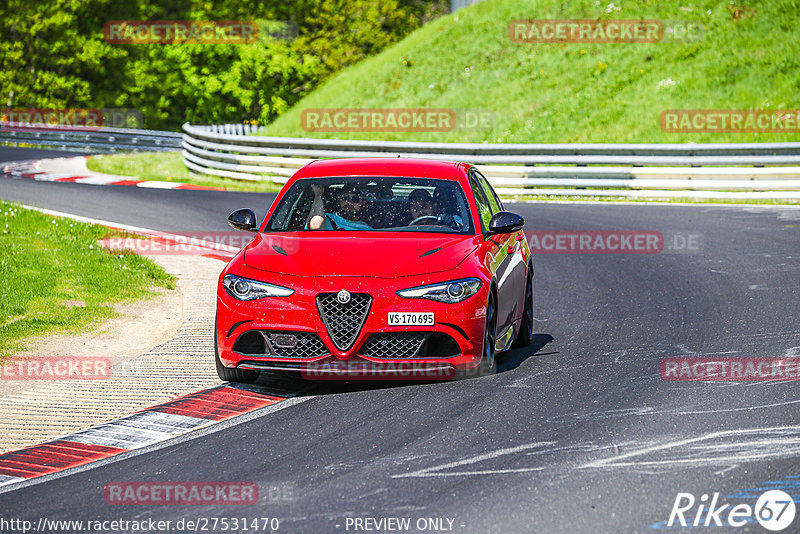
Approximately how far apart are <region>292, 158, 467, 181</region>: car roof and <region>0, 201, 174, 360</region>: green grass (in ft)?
8.84

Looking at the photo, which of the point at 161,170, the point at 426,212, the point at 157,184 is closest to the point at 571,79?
the point at 161,170

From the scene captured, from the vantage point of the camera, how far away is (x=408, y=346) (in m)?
7.92

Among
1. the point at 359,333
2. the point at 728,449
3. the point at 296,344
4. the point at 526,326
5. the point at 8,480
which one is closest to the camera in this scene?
the point at 8,480

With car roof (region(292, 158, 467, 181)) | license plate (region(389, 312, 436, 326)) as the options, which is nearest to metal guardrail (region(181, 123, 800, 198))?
car roof (region(292, 158, 467, 181))

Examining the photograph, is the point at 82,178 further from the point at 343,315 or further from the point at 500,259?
the point at 343,315

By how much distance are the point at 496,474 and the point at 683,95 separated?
1091 inches

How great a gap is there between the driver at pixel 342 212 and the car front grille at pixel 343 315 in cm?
127

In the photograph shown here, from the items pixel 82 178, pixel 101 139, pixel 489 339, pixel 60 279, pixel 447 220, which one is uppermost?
pixel 447 220

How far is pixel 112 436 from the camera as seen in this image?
7.07 metres

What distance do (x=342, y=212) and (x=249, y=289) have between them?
1431 mm

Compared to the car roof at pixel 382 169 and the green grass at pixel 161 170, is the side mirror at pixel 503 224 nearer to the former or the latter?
the car roof at pixel 382 169

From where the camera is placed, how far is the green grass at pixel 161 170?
26644 mm

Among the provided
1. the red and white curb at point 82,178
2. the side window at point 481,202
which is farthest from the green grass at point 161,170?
the side window at point 481,202

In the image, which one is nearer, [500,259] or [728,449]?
[728,449]
